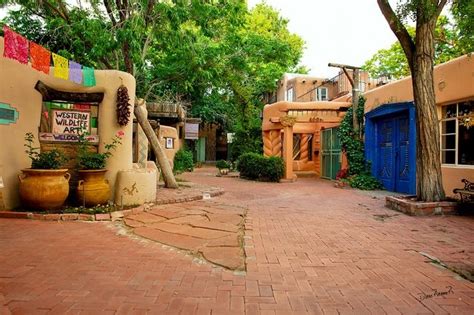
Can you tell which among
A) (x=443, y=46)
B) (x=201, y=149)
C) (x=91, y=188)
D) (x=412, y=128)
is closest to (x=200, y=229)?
(x=91, y=188)

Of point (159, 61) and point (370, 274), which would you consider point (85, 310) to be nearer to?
point (370, 274)

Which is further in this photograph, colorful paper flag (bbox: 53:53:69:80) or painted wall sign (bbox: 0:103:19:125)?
colorful paper flag (bbox: 53:53:69:80)

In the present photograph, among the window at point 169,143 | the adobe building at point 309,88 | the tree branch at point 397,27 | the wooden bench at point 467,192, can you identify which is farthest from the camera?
the adobe building at point 309,88

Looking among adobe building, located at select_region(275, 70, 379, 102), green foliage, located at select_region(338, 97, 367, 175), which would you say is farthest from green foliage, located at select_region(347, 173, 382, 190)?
adobe building, located at select_region(275, 70, 379, 102)

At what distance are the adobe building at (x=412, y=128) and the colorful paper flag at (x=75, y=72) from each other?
7.49 metres

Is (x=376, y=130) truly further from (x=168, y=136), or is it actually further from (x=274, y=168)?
(x=168, y=136)

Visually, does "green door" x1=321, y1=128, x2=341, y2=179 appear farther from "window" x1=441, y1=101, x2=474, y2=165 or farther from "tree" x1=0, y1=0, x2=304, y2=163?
"window" x1=441, y1=101, x2=474, y2=165

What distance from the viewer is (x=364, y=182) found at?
38.2 feet

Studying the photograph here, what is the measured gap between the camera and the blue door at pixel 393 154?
10266 mm

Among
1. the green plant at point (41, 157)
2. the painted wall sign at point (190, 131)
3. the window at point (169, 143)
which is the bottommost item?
the green plant at point (41, 157)

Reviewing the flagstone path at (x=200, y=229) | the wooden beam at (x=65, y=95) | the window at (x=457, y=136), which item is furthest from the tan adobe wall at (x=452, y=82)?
the wooden beam at (x=65, y=95)

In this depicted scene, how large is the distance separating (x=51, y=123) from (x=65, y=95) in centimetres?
68

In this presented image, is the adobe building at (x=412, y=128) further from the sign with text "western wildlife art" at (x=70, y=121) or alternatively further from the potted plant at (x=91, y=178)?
the sign with text "western wildlife art" at (x=70, y=121)

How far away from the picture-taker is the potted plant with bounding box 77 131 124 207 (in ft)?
20.6
